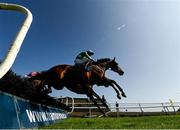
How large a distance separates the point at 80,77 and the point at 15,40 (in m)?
8.74

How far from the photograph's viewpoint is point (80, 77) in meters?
16.7

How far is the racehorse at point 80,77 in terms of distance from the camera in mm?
16641

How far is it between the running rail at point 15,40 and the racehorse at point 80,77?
5.70 metres

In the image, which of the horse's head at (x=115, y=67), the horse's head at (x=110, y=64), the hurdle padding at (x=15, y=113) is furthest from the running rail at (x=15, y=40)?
the horse's head at (x=115, y=67)

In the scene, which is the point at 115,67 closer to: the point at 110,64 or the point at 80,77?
the point at 110,64

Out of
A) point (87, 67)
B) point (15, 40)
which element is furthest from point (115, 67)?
point (15, 40)

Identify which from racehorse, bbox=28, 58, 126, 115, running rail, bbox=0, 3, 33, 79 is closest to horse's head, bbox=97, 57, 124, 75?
racehorse, bbox=28, 58, 126, 115

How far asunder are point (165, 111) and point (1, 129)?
21.0 meters

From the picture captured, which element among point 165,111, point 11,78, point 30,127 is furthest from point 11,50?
point 165,111

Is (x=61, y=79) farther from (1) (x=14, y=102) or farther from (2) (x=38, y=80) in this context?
(1) (x=14, y=102)

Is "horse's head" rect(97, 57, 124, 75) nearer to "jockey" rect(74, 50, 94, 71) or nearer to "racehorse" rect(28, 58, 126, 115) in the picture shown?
"racehorse" rect(28, 58, 126, 115)

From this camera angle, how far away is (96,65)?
1700cm

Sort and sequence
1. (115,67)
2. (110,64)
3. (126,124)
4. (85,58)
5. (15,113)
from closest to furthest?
1. (15,113)
2. (126,124)
3. (85,58)
4. (110,64)
5. (115,67)

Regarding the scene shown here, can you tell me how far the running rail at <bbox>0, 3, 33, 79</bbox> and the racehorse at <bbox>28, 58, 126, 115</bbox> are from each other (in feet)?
18.7
